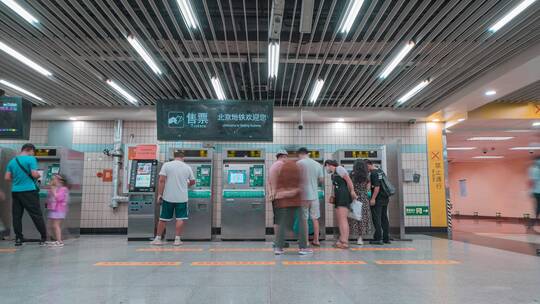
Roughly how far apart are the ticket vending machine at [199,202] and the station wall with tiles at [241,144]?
1.50m

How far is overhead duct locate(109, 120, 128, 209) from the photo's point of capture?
29.8 ft

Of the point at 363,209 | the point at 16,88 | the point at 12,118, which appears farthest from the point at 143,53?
the point at 363,209

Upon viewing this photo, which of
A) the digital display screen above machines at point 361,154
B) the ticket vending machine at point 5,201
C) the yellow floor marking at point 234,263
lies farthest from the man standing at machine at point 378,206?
the ticket vending machine at point 5,201

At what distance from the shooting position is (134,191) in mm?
7605

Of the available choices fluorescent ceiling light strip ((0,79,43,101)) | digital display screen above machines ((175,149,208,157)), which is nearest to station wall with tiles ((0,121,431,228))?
digital display screen above machines ((175,149,208,157))

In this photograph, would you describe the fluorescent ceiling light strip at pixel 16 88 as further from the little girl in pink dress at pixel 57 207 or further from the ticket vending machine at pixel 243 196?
the ticket vending machine at pixel 243 196

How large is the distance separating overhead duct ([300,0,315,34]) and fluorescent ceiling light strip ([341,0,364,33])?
0.46m

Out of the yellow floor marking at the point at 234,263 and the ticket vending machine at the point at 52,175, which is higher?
the ticket vending machine at the point at 52,175

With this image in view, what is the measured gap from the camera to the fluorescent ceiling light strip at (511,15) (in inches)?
162

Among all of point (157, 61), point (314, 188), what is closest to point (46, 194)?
point (157, 61)

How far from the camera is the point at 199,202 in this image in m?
7.59

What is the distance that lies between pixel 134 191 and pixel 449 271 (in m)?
6.24

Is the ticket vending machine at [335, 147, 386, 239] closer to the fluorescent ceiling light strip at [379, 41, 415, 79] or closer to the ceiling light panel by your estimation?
the fluorescent ceiling light strip at [379, 41, 415, 79]

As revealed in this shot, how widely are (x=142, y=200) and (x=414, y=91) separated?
21.3 ft
